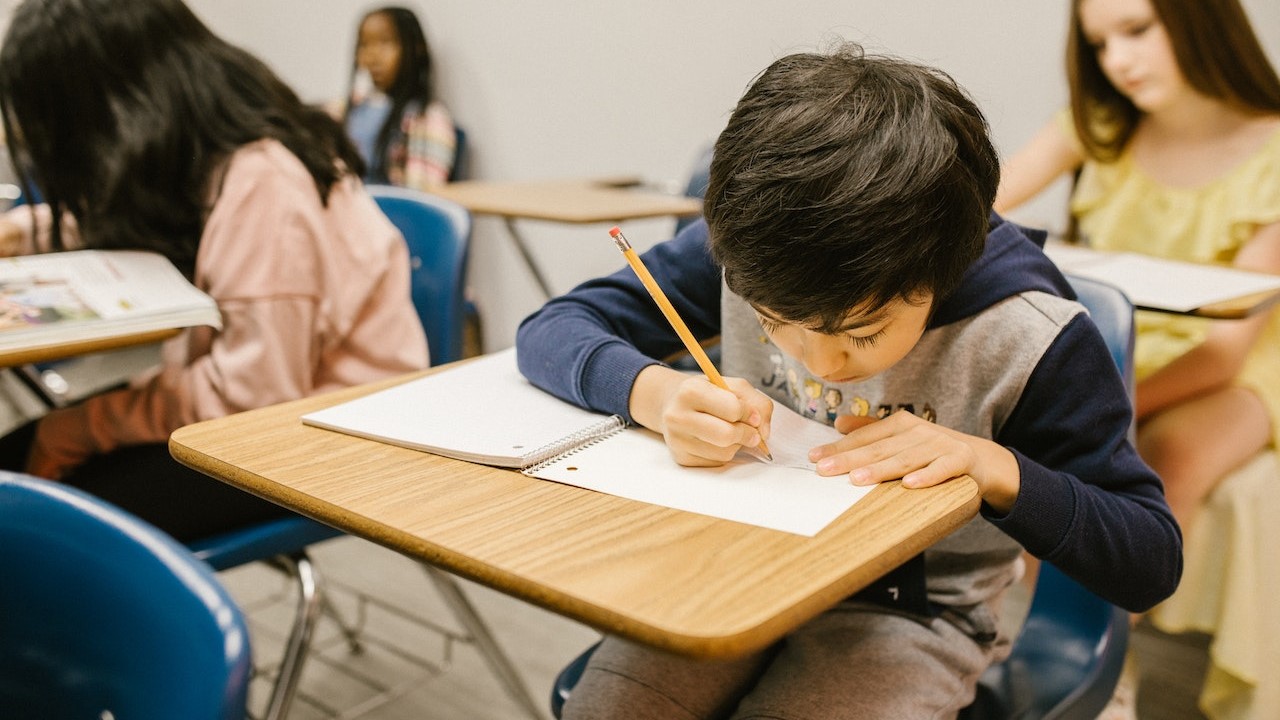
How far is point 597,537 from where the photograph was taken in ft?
2.03

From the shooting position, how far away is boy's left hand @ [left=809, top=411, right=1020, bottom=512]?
0.69 m

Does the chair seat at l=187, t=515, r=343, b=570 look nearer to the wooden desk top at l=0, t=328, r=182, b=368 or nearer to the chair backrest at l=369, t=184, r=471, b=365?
the wooden desk top at l=0, t=328, r=182, b=368

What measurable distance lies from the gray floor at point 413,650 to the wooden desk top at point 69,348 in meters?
0.49

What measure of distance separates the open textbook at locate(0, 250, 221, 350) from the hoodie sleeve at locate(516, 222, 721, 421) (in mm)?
414

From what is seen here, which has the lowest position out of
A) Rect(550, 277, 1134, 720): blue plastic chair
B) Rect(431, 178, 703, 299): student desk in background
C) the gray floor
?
the gray floor

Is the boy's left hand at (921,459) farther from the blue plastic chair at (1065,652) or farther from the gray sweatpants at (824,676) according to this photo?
the blue plastic chair at (1065,652)

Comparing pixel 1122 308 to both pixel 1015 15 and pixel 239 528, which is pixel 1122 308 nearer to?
pixel 239 528

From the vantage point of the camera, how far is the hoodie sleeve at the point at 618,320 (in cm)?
89

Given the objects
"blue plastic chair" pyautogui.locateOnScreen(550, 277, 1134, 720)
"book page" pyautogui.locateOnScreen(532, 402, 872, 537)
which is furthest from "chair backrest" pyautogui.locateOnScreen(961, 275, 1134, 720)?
"book page" pyautogui.locateOnScreen(532, 402, 872, 537)

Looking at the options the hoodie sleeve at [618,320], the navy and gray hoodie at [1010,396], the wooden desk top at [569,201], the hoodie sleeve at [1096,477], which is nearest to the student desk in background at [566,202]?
the wooden desk top at [569,201]

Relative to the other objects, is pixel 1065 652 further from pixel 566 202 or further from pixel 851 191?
pixel 566 202

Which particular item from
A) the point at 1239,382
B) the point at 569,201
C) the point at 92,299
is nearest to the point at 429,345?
the point at 92,299

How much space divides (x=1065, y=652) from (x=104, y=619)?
86 centimetres

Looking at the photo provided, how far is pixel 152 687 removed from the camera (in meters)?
0.56
